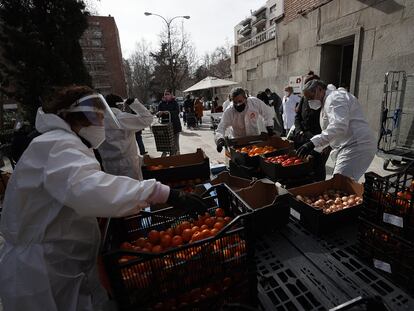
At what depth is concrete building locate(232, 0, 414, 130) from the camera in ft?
19.5

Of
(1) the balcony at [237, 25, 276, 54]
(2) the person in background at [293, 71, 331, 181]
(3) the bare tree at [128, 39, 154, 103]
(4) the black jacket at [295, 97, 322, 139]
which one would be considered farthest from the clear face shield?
(3) the bare tree at [128, 39, 154, 103]

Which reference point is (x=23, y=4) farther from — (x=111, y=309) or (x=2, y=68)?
(x=111, y=309)

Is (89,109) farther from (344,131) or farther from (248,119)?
(248,119)

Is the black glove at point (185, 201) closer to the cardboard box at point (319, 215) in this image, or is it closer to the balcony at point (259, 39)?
the cardboard box at point (319, 215)

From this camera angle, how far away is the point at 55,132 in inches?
53.6

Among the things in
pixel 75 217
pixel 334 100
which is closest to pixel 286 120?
pixel 334 100

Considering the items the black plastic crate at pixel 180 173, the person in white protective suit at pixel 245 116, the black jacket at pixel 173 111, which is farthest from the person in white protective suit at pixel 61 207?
the black jacket at pixel 173 111

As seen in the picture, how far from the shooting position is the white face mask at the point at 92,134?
62.4 inches

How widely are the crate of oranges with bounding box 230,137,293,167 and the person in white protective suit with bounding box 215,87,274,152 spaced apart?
0.31 metres

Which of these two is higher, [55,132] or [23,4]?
[23,4]

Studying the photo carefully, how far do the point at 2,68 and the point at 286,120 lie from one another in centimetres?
979

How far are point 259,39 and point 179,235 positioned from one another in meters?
14.0

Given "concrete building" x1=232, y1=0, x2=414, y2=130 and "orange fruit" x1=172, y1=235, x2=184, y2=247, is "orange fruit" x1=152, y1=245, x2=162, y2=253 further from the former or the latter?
"concrete building" x1=232, y1=0, x2=414, y2=130

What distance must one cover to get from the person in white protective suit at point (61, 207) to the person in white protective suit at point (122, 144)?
1.63 metres
